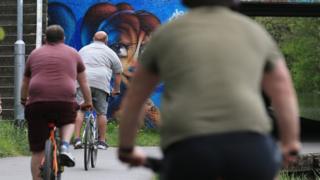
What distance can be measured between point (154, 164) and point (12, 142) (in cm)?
937

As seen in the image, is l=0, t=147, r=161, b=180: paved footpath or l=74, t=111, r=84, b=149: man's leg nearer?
l=0, t=147, r=161, b=180: paved footpath

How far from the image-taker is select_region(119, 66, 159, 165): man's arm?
391 centimetres

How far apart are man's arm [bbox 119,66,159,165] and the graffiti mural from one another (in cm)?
1330

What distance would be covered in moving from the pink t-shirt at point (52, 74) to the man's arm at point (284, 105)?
154 inches

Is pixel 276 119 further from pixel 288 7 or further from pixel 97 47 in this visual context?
pixel 288 7

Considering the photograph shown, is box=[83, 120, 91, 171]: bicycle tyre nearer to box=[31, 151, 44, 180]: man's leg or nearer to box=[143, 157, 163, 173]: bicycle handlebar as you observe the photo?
box=[31, 151, 44, 180]: man's leg

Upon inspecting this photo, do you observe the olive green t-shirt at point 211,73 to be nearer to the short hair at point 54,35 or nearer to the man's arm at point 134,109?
the man's arm at point 134,109

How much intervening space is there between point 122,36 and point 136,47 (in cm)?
37

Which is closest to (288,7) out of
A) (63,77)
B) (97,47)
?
(97,47)

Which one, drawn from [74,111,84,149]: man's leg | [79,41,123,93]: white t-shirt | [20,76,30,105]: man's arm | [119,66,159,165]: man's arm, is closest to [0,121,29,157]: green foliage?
[74,111,84,149]: man's leg

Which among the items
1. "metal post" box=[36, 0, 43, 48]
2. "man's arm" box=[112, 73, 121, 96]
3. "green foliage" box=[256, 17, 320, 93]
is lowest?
"man's arm" box=[112, 73, 121, 96]

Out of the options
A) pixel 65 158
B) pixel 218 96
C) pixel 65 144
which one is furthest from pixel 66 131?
pixel 218 96

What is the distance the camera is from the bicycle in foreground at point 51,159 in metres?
7.52

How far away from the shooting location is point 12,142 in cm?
1301
